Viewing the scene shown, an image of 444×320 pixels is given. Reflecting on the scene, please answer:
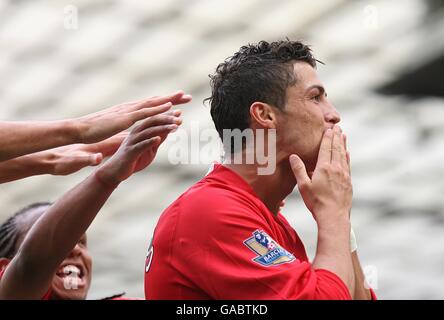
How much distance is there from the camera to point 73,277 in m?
2.73

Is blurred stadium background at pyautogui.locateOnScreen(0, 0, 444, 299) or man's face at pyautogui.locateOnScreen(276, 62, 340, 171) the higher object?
blurred stadium background at pyautogui.locateOnScreen(0, 0, 444, 299)

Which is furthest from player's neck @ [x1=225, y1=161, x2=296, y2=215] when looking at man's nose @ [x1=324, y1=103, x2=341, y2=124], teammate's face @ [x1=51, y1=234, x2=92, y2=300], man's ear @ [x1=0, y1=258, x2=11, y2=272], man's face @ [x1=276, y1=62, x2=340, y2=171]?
man's ear @ [x1=0, y1=258, x2=11, y2=272]

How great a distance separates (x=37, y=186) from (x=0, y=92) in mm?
647

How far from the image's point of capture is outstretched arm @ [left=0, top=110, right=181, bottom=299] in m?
2.15

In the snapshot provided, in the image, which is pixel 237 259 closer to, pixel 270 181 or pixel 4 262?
pixel 270 181

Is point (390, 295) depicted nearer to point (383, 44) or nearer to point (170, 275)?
point (383, 44)

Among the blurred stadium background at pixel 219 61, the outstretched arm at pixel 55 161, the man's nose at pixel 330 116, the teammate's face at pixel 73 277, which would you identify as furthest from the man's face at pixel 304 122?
the blurred stadium background at pixel 219 61

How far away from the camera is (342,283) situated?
6.50ft

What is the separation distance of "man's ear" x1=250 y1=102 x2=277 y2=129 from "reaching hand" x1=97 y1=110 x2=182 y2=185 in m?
0.30

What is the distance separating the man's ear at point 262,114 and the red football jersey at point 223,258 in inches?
9.8

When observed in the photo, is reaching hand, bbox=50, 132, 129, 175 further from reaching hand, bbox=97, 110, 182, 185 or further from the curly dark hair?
the curly dark hair

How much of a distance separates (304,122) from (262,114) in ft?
0.41
